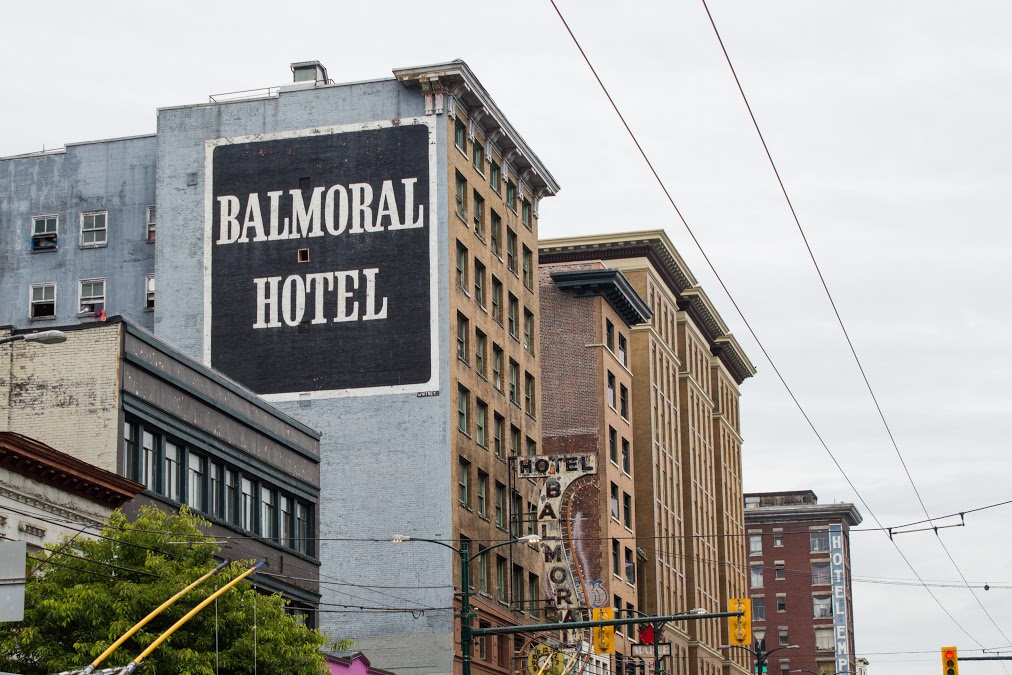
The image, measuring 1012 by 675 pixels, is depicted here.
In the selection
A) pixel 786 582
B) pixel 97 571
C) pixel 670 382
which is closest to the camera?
pixel 97 571

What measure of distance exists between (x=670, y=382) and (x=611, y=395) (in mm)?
18134

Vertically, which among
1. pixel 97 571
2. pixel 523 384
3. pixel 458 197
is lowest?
pixel 97 571

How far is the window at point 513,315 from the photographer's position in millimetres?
83869

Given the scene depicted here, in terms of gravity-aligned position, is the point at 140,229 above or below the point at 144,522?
above

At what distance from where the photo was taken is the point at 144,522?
39.8m

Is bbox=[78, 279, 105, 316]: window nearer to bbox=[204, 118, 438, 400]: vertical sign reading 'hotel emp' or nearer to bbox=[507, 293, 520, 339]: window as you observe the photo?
bbox=[204, 118, 438, 400]: vertical sign reading 'hotel emp'

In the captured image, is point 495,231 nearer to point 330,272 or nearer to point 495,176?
point 495,176

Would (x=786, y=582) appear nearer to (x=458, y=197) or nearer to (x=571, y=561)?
(x=571, y=561)

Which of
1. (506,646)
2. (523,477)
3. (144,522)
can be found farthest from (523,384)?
(144,522)

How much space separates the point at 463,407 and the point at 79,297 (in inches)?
663

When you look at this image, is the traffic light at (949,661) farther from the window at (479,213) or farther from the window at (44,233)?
the window at (44,233)

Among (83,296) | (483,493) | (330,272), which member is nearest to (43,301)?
(83,296)

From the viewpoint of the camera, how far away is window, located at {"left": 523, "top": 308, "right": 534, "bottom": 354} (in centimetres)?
A: 8706

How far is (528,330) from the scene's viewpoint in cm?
8788
